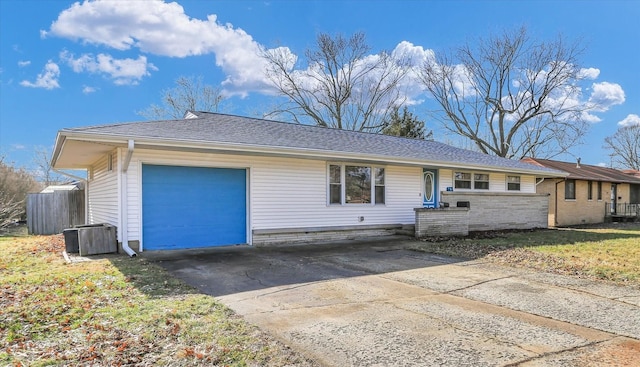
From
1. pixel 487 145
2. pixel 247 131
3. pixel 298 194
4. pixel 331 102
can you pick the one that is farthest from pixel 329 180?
pixel 487 145

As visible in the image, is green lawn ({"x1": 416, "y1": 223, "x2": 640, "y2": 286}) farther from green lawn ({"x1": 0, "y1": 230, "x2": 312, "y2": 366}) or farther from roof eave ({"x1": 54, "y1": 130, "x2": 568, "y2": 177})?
green lawn ({"x1": 0, "y1": 230, "x2": 312, "y2": 366})

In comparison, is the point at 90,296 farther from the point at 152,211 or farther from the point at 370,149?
the point at 370,149

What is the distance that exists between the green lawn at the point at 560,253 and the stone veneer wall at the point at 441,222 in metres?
0.77

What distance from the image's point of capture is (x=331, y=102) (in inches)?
1270

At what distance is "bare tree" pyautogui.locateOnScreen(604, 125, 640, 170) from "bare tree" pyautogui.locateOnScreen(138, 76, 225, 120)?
47387 millimetres

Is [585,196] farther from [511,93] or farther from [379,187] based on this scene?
[379,187]

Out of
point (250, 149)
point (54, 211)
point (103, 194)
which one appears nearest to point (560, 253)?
point (250, 149)

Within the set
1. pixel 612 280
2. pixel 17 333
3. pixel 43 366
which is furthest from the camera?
pixel 612 280

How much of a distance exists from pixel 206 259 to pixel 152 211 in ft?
6.48

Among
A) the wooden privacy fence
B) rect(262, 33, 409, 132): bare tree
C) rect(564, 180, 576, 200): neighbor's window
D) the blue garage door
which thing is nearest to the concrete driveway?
the blue garage door

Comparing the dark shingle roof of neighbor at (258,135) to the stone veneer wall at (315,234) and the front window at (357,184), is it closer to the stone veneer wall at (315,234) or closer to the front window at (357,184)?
the front window at (357,184)

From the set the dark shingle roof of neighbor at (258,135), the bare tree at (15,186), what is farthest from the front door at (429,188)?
the bare tree at (15,186)

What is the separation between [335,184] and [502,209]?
8218 millimetres

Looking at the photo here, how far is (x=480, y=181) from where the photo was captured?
52.2 feet
